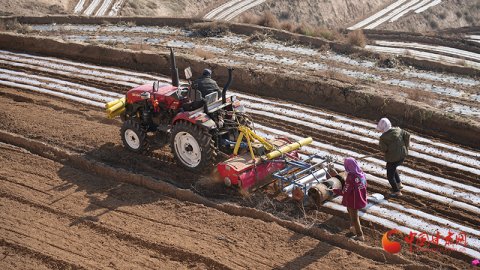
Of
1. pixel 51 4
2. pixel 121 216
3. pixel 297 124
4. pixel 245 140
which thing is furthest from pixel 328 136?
pixel 51 4

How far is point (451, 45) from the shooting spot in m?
27.0

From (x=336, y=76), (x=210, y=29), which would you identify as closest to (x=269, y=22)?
(x=210, y=29)

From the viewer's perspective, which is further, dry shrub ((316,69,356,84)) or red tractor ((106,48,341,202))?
dry shrub ((316,69,356,84))

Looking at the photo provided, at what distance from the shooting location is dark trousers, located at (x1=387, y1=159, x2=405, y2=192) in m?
9.84

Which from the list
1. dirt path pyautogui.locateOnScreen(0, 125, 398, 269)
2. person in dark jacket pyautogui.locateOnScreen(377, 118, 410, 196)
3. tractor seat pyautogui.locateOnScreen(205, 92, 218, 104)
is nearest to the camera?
dirt path pyautogui.locateOnScreen(0, 125, 398, 269)

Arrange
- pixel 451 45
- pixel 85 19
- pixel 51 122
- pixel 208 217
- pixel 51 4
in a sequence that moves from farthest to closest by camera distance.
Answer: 1. pixel 51 4
2. pixel 451 45
3. pixel 85 19
4. pixel 51 122
5. pixel 208 217

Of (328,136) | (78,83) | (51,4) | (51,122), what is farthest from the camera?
(51,4)

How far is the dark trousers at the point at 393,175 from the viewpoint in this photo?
9838 millimetres

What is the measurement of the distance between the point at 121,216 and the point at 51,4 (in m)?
30.1

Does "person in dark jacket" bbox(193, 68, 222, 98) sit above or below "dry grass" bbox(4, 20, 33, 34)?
below

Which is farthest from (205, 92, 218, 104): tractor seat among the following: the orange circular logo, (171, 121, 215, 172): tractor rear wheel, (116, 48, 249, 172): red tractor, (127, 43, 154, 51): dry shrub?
(127, 43, 154, 51): dry shrub

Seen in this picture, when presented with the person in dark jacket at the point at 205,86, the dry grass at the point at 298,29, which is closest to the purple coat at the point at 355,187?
the person in dark jacket at the point at 205,86

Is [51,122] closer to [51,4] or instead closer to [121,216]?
[121,216]

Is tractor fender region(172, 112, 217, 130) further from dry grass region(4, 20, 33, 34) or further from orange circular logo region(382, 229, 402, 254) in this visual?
dry grass region(4, 20, 33, 34)
